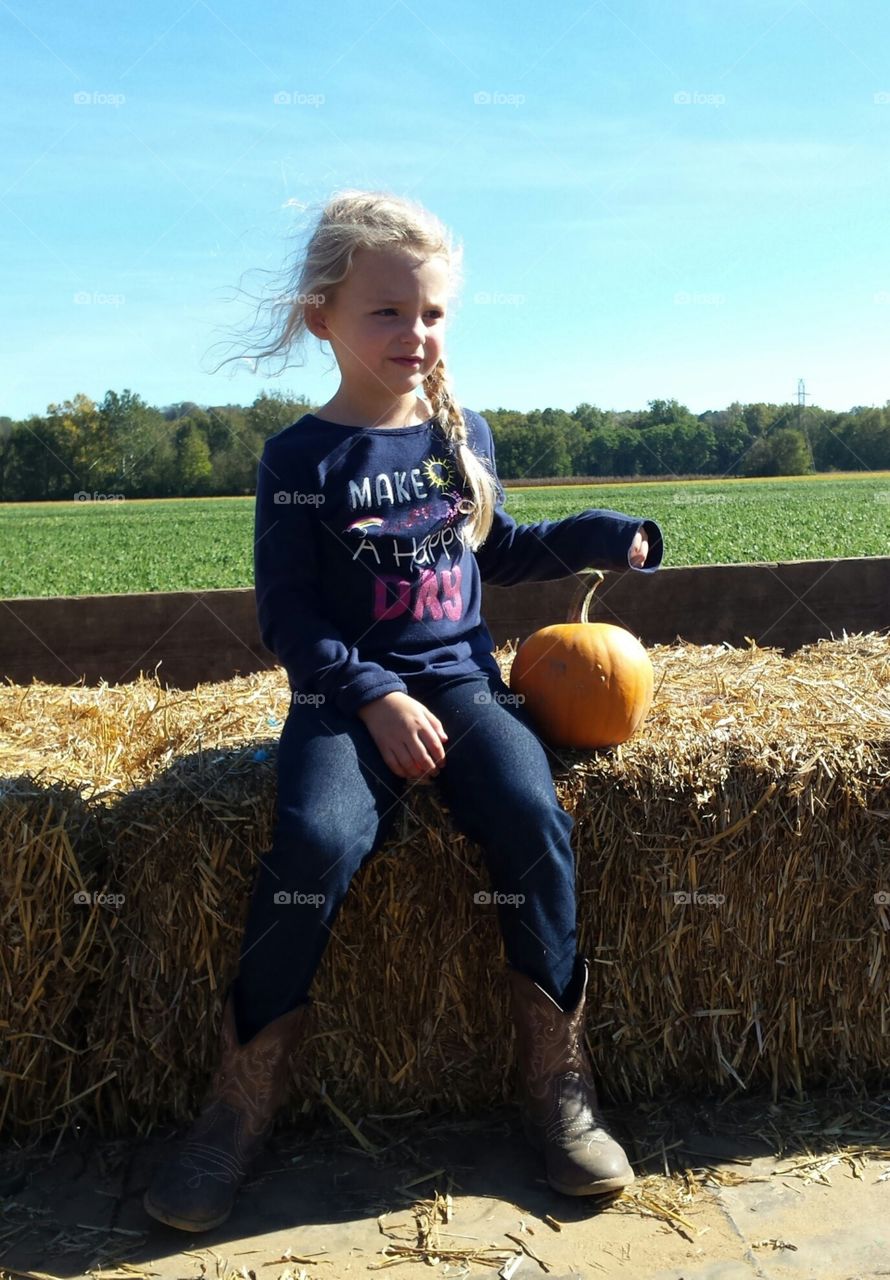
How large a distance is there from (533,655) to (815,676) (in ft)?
3.39

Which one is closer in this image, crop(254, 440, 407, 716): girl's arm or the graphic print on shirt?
crop(254, 440, 407, 716): girl's arm

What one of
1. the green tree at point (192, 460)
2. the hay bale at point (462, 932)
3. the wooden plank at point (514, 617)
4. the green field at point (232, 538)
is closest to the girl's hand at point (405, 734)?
the hay bale at point (462, 932)

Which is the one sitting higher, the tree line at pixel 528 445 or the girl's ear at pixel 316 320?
the tree line at pixel 528 445

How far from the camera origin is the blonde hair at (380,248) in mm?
2393

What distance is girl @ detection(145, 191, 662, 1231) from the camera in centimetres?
205

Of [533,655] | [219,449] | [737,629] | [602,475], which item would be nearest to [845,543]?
[737,629]

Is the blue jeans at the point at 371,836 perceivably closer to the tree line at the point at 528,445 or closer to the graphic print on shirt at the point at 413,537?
the graphic print on shirt at the point at 413,537

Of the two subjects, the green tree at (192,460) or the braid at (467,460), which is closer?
the braid at (467,460)

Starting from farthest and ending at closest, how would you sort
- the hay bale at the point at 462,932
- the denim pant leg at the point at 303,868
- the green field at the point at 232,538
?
the green field at the point at 232,538
the hay bale at the point at 462,932
the denim pant leg at the point at 303,868

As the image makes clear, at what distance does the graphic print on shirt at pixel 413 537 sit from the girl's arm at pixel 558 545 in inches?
9.1

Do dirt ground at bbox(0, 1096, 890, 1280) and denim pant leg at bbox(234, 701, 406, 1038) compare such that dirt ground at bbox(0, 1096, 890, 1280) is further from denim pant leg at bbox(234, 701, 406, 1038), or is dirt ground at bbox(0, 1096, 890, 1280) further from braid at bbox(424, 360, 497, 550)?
braid at bbox(424, 360, 497, 550)

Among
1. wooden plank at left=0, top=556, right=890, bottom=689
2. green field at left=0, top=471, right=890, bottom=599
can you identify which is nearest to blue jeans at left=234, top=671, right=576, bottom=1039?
wooden plank at left=0, top=556, right=890, bottom=689

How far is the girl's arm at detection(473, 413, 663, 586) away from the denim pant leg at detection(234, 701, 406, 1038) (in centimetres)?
82

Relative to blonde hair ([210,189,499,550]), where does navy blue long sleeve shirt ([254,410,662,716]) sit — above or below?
below
